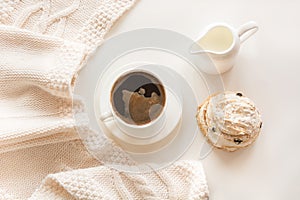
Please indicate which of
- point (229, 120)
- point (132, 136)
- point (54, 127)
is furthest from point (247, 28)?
point (54, 127)

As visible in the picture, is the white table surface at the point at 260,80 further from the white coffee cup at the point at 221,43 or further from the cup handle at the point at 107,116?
the cup handle at the point at 107,116

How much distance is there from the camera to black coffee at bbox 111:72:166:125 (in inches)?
36.4

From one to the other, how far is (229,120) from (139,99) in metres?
0.17

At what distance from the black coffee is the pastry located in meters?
0.10

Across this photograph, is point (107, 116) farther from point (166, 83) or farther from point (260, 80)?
→ point (260, 80)

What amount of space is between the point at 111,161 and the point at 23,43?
289 millimetres

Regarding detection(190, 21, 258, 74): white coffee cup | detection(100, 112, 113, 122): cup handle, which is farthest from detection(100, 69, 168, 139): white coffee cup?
detection(190, 21, 258, 74): white coffee cup

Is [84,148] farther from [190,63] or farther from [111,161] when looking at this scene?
[190,63]

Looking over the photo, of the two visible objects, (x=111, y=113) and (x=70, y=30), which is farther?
(x=70, y=30)

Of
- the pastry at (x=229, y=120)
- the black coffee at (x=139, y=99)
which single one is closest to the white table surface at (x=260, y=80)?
the pastry at (x=229, y=120)

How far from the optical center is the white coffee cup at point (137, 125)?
0.92 m

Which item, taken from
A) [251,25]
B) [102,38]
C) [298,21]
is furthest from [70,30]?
[298,21]

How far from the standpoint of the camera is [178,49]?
1.01 metres

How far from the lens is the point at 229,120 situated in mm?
949
